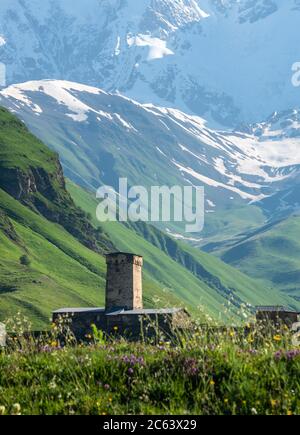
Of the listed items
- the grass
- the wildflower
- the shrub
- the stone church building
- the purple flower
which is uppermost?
the shrub

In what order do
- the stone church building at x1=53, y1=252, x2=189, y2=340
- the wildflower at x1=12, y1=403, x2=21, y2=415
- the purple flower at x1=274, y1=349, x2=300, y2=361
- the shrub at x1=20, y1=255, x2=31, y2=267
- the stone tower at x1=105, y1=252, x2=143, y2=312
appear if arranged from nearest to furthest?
the wildflower at x1=12, y1=403, x2=21, y2=415 < the purple flower at x1=274, y1=349, x2=300, y2=361 < the stone church building at x1=53, y1=252, x2=189, y2=340 < the stone tower at x1=105, y1=252, x2=143, y2=312 < the shrub at x1=20, y1=255, x2=31, y2=267

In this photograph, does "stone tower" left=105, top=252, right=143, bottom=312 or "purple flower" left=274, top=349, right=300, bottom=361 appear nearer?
"purple flower" left=274, top=349, right=300, bottom=361

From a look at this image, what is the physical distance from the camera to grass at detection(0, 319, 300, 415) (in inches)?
594

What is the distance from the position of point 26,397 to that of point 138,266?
66804 millimetres

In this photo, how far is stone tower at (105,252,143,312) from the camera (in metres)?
78.4

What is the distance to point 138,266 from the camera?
82875mm

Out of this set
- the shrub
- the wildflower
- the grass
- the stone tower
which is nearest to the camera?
the wildflower

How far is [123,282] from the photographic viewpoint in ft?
265

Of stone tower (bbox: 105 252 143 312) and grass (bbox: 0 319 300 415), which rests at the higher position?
stone tower (bbox: 105 252 143 312)

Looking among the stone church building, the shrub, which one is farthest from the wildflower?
the shrub

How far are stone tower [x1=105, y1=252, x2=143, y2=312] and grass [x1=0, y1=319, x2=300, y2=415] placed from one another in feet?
194

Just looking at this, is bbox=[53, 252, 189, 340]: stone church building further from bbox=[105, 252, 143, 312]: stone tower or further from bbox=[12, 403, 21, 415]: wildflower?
bbox=[12, 403, 21, 415]: wildflower
